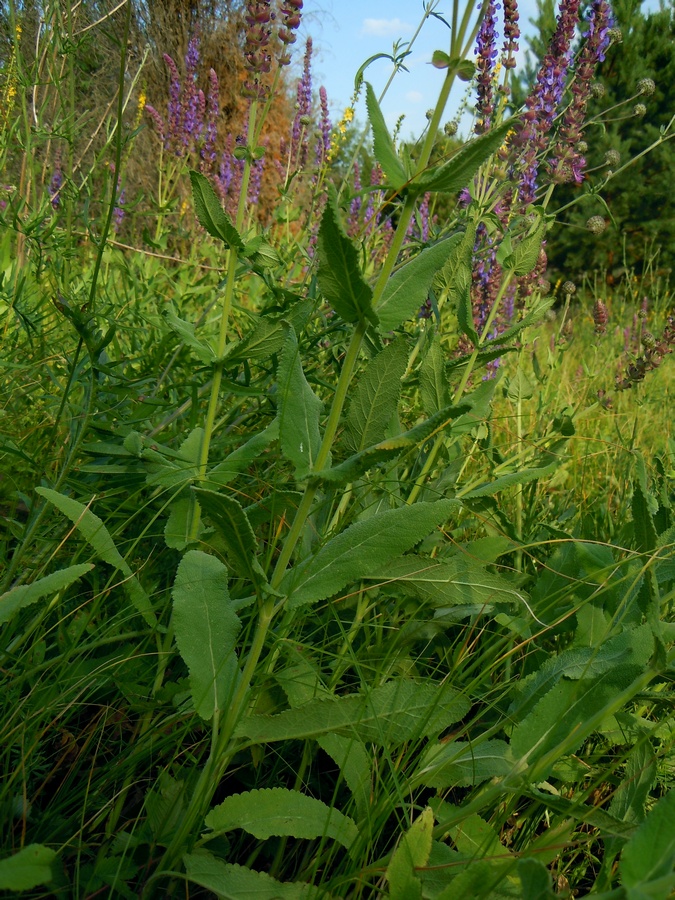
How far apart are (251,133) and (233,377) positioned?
0.60 m

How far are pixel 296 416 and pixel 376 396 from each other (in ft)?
0.40

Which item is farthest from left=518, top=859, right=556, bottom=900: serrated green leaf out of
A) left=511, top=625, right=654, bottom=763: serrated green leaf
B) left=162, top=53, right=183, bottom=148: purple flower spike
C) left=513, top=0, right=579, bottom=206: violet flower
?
left=162, top=53, right=183, bottom=148: purple flower spike

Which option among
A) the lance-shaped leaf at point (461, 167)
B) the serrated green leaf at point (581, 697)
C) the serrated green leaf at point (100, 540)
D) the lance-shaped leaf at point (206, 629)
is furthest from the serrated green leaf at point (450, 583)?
the lance-shaped leaf at point (461, 167)

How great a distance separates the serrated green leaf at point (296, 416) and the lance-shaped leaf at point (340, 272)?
0.41 feet

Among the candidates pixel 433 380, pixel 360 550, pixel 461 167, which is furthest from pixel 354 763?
pixel 461 167

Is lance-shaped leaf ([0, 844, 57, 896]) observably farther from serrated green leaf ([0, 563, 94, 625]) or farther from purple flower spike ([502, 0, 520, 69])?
purple flower spike ([502, 0, 520, 69])

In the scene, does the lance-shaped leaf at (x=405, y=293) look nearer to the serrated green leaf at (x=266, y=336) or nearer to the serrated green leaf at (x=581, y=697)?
the serrated green leaf at (x=266, y=336)

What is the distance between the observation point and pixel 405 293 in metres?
1.05

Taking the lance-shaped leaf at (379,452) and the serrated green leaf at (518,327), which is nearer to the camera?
the lance-shaped leaf at (379,452)

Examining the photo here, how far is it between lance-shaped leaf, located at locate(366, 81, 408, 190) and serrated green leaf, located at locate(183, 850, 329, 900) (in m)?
0.88

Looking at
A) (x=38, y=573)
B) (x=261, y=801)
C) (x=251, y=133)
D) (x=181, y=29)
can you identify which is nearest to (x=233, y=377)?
(x=251, y=133)

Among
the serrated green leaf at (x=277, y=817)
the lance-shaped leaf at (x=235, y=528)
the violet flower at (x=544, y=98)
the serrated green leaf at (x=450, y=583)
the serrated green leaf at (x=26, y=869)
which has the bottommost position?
the serrated green leaf at (x=277, y=817)

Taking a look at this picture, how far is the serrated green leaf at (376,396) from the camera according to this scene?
1.05 metres

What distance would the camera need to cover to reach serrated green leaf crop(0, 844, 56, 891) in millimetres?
744
